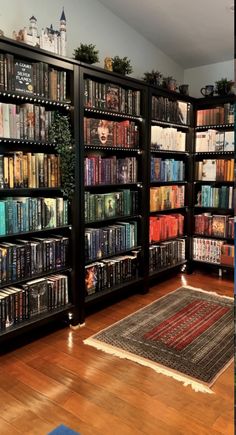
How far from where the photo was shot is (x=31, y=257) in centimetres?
257

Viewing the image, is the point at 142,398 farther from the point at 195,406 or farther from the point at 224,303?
the point at 224,303

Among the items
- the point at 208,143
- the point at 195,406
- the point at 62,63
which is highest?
the point at 62,63

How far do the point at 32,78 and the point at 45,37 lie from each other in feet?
1.06

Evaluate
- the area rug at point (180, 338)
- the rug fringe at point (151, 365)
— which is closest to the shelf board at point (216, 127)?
the area rug at point (180, 338)

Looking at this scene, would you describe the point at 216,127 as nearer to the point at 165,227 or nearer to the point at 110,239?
the point at 165,227

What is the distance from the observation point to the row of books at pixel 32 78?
2.27 meters

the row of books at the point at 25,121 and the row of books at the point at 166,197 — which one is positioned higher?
the row of books at the point at 25,121

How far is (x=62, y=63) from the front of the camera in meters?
2.56

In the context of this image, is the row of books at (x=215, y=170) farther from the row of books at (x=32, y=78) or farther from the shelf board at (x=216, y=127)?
the row of books at (x=32, y=78)


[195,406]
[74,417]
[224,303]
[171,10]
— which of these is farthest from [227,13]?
[74,417]

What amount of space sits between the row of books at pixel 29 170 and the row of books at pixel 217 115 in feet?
7.00

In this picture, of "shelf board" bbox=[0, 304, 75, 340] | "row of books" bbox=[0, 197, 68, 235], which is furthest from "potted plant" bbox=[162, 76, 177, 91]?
"shelf board" bbox=[0, 304, 75, 340]

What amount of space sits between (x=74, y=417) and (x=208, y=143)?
3.18 m

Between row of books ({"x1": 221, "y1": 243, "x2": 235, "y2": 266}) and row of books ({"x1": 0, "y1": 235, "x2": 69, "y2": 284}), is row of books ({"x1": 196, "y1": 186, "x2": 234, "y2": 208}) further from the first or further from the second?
row of books ({"x1": 0, "y1": 235, "x2": 69, "y2": 284})
